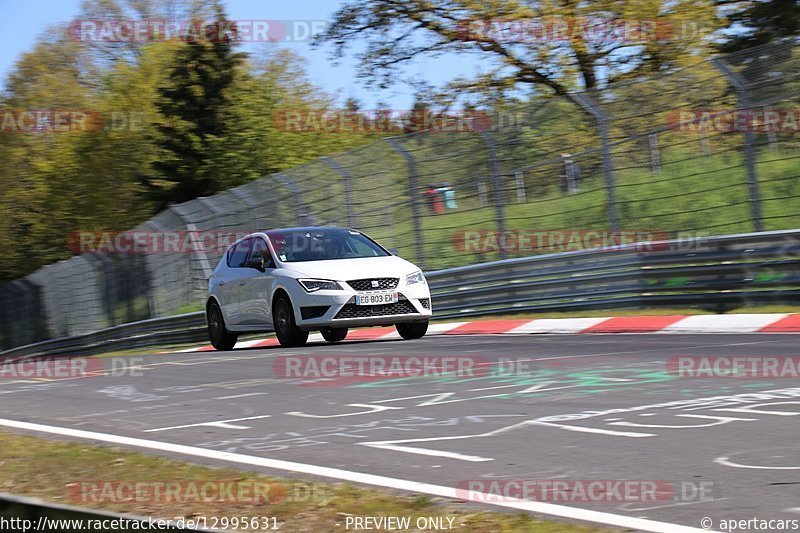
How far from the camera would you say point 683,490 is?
4.96 metres

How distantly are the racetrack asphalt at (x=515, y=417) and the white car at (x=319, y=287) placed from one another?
1491 millimetres

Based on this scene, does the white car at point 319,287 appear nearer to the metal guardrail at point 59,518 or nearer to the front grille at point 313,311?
the front grille at point 313,311

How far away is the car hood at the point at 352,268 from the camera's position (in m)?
14.2

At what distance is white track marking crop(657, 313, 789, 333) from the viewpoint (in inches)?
499

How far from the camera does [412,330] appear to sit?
15.4 m

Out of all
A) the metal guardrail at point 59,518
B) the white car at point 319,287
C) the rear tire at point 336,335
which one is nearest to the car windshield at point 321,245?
the white car at point 319,287

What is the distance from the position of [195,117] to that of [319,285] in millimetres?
33119

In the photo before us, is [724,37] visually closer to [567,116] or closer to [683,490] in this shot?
[567,116]

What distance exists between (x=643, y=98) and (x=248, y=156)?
30381mm

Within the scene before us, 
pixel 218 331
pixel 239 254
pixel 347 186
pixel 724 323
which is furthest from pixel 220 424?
pixel 347 186

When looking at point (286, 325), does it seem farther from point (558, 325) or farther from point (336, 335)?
point (558, 325)

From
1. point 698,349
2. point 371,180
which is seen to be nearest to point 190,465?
point 698,349

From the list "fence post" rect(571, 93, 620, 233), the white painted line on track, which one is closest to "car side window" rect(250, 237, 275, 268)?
"fence post" rect(571, 93, 620, 233)

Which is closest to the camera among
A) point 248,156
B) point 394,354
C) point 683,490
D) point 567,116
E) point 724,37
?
point 683,490
